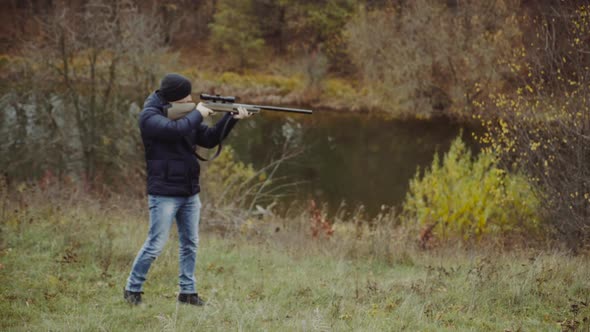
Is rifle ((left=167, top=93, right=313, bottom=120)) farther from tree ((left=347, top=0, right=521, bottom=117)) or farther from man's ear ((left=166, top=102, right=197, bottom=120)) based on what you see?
tree ((left=347, top=0, right=521, bottom=117))

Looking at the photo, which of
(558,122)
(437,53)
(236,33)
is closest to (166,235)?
(558,122)

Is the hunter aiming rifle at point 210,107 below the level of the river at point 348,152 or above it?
above

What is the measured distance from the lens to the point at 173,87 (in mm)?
4242

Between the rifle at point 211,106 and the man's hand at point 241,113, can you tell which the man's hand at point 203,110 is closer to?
the rifle at point 211,106

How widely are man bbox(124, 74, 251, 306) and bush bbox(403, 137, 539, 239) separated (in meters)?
6.66

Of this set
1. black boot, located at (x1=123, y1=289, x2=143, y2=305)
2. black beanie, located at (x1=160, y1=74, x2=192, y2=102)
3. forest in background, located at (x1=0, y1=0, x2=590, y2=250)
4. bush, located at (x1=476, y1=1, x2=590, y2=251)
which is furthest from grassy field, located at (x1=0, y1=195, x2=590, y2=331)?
forest in background, located at (x1=0, y1=0, x2=590, y2=250)

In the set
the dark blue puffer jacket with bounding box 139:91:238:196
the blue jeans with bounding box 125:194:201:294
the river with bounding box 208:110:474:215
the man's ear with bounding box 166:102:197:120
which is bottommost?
the river with bounding box 208:110:474:215

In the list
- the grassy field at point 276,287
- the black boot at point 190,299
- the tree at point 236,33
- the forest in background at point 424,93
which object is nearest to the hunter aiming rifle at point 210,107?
the black boot at point 190,299

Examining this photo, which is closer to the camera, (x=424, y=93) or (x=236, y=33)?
(x=424, y=93)

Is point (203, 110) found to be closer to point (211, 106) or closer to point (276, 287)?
point (211, 106)

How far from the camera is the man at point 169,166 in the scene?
13.5 feet

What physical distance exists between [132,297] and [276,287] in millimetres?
1363

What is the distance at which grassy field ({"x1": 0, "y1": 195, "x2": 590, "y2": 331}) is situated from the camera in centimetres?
400

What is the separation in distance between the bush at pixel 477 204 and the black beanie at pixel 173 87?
6945mm
